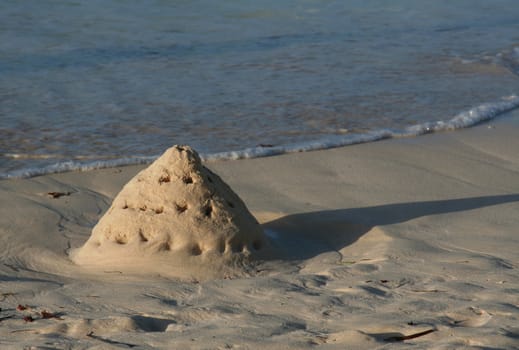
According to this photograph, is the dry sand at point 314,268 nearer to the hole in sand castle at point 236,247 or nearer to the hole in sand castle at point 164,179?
the hole in sand castle at point 236,247

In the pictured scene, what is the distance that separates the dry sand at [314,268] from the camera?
3.05 meters

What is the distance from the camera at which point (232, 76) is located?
9445mm

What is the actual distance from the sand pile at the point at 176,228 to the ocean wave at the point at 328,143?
75.6 inches

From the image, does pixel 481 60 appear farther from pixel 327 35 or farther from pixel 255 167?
pixel 255 167

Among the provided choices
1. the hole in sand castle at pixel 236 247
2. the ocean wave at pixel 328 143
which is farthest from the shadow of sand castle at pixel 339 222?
the ocean wave at pixel 328 143

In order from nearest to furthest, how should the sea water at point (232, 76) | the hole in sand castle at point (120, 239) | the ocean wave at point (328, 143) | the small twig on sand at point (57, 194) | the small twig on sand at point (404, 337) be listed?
the small twig on sand at point (404, 337) → the hole in sand castle at point (120, 239) → the small twig on sand at point (57, 194) → the ocean wave at point (328, 143) → the sea water at point (232, 76)

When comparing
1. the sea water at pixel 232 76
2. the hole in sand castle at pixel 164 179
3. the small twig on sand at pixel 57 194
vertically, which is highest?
the sea water at pixel 232 76

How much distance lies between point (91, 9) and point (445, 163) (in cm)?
847

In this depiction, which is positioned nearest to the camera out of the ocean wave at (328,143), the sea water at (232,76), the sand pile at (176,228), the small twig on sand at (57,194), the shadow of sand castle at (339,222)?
the sand pile at (176,228)

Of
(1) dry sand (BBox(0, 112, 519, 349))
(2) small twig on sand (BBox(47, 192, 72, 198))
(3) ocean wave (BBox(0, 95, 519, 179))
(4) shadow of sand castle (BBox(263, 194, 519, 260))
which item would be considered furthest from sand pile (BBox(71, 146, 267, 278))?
(3) ocean wave (BBox(0, 95, 519, 179))

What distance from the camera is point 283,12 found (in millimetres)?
14242

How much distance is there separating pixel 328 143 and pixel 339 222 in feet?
7.09

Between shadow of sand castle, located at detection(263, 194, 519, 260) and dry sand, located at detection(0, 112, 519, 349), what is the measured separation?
0.01m

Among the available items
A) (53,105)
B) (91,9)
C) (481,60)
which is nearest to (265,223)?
(53,105)
